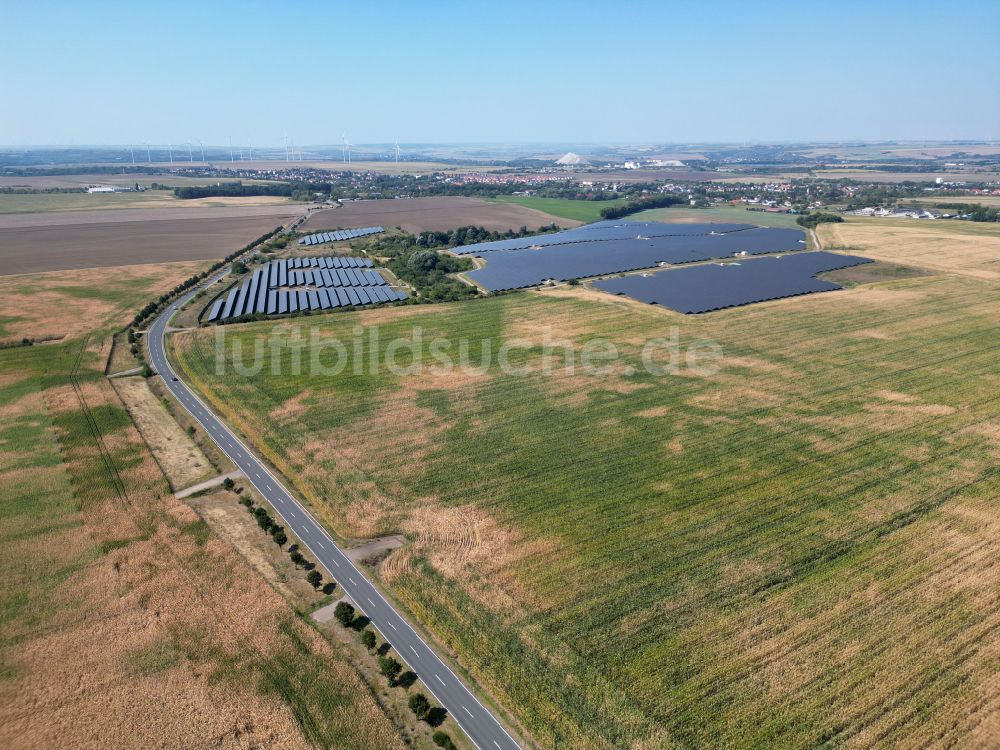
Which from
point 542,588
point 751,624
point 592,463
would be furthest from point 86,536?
point 751,624

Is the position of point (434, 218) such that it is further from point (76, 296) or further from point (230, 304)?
point (76, 296)

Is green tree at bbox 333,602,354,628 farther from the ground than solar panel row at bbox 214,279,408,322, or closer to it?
closer to it

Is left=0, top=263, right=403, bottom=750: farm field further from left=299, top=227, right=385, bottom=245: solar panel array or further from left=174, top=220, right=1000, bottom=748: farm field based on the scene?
left=299, top=227, right=385, bottom=245: solar panel array

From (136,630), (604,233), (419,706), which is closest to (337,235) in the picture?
(604,233)

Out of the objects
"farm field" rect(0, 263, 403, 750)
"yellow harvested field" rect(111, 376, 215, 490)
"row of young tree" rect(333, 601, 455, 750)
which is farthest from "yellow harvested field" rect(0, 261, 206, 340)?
"row of young tree" rect(333, 601, 455, 750)

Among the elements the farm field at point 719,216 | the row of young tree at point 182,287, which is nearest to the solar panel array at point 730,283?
the farm field at point 719,216
